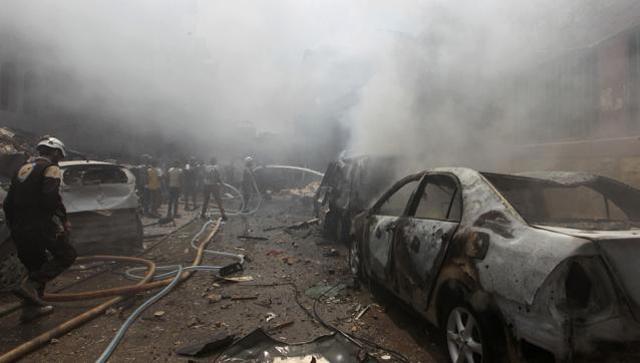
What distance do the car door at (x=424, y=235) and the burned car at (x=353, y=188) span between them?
261cm

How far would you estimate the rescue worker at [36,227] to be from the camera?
3691 millimetres

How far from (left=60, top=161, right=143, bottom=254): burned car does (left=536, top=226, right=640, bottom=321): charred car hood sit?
233 inches

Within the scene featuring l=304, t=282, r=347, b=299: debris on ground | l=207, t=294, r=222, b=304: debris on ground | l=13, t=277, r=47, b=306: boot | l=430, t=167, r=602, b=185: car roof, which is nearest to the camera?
l=430, t=167, r=602, b=185: car roof

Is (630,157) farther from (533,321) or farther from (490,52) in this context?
(533,321)

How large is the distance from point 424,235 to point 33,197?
137 inches

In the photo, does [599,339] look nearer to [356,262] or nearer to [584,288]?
[584,288]

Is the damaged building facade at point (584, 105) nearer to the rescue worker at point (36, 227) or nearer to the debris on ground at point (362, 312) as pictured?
the debris on ground at point (362, 312)

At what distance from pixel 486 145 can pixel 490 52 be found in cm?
194

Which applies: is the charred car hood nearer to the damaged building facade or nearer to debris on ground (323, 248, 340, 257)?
the damaged building facade

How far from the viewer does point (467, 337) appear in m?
2.41

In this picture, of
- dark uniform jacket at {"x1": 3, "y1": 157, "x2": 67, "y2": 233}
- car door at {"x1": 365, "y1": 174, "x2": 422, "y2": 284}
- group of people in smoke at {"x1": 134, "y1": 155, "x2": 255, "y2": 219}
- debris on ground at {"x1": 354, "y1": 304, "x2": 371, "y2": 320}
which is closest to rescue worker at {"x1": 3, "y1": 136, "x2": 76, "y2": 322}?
dark uniform jacket at {"x1": 3, "y1": 157, "x2": 67, "y2": 233}

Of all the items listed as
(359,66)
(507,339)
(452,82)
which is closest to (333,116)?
(359,66)

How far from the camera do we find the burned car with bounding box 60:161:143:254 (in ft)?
18.7

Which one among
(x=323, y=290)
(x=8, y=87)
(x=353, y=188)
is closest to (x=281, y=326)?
(x=323, y=290)
